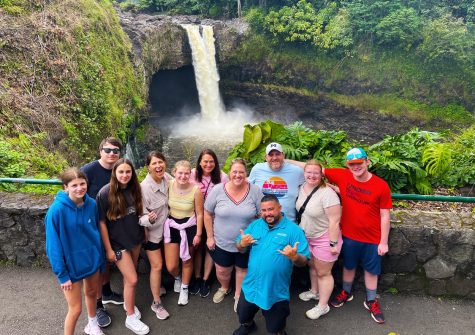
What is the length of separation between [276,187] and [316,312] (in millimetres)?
1349

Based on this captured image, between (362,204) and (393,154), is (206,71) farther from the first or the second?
(362,204)

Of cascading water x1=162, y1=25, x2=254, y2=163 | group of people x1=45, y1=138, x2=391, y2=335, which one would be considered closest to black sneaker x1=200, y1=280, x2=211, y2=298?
group of people x1=45, y1=138, x2=391, y2=335

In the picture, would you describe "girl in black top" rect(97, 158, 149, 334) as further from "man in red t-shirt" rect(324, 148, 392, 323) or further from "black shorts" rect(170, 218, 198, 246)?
"man in red t-shirt" rect(324, 148, 392, 323)

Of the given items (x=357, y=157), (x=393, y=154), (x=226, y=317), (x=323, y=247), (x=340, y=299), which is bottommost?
(x=226, y=317)

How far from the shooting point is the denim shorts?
11.3ft

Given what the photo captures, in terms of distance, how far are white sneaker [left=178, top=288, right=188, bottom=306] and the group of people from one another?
0.01 m

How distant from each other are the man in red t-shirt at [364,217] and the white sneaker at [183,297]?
5.59ft

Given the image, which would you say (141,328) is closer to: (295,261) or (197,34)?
(295,261)

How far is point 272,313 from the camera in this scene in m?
3.20

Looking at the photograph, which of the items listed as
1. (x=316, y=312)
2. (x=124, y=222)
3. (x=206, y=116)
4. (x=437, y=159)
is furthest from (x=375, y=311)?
(x=206, y=116)

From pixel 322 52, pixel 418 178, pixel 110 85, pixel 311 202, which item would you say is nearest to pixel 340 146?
pixel 418 178

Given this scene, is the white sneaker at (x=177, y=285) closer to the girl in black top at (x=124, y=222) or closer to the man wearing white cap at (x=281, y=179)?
the girl in black top at (x=124, y=222)

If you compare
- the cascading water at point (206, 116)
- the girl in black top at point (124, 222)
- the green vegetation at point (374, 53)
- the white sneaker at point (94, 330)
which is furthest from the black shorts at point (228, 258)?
the green vegetation at point (374, 53)

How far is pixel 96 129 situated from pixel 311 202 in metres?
8.09
